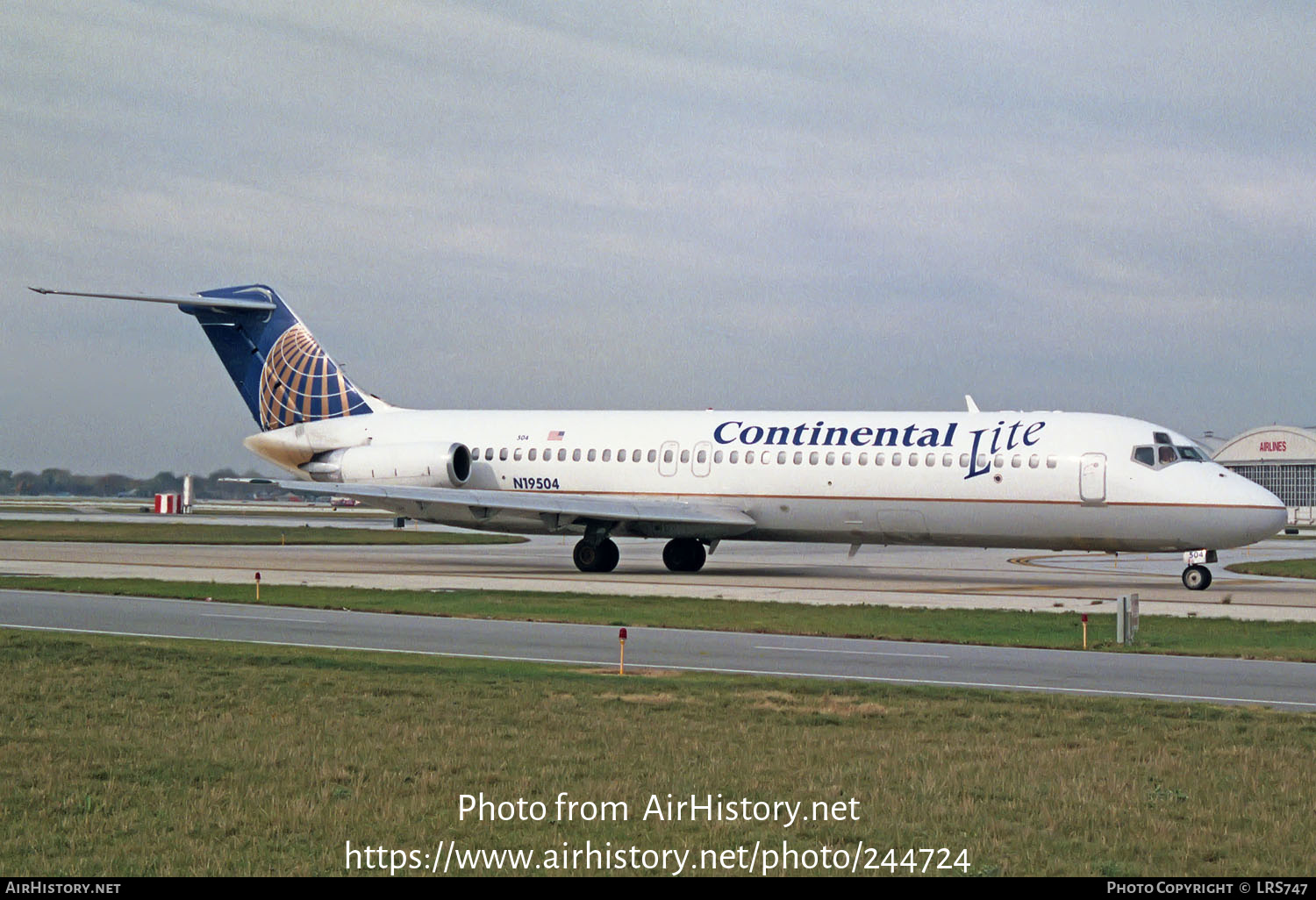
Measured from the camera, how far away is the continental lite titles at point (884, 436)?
33812 mm

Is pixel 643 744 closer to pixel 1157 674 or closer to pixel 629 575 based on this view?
pixel 1157 674

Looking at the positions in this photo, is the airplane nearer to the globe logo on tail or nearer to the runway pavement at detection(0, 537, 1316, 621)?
the globe logo on tail

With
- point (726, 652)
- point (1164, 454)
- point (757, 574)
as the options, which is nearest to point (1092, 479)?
point (1164, 454)

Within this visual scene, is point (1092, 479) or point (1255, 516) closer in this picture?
point (1255, 516)

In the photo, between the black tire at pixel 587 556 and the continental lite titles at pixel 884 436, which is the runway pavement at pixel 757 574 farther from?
the continental lite titles at pixel 884 436

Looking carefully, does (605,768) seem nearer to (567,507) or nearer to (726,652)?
(726,652)

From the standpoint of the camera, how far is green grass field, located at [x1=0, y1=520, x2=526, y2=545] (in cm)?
5478

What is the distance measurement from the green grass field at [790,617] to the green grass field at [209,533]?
2437 cm

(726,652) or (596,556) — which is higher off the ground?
(596,556)

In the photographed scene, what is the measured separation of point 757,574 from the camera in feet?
127

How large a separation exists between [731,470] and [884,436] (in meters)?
4.05

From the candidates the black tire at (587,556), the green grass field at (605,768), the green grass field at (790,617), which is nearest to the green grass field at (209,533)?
the black tire at (587,556)
